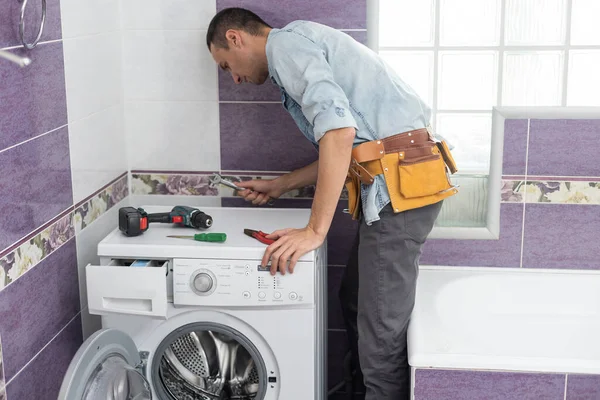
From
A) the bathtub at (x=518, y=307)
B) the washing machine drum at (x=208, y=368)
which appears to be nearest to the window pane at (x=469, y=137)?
the bathtub at (x=518, y=307)

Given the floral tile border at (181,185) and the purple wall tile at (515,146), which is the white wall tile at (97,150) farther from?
the purple wall tile at (515,146)

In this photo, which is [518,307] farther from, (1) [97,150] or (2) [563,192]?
(1) [97,150]

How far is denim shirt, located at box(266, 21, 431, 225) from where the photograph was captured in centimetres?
235

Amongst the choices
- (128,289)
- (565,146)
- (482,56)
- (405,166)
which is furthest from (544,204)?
(128,289)

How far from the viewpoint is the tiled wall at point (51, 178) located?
2.09m

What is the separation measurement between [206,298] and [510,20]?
5.03 feet

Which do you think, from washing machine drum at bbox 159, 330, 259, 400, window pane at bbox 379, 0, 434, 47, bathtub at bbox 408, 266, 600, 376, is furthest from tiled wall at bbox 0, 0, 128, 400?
bathtub at bbox 408, 266, 600, 376

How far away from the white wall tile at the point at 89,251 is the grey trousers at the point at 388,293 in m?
0.89

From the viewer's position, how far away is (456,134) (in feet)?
10.1

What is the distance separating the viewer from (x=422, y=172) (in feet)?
8.13

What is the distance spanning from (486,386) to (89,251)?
1.33m

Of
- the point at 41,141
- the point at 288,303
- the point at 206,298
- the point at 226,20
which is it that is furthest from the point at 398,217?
the point at 41,141

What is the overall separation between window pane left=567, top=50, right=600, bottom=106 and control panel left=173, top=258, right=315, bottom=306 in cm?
130

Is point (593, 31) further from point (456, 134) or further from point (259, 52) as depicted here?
point (259, 52)
